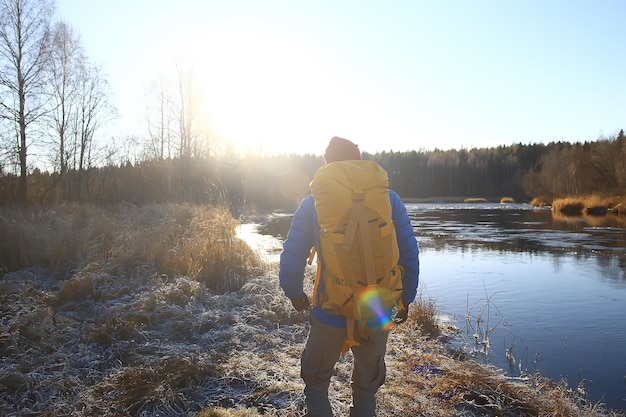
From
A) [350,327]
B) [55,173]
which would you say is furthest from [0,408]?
[55,173]

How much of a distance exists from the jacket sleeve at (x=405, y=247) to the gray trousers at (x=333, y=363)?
36 centimetres

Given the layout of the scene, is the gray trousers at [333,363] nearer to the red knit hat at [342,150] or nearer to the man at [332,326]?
the man at [332,326]

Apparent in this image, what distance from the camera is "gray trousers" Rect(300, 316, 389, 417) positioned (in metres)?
2.41

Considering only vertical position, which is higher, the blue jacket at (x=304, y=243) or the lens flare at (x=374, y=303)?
the blue jacket at (x=304, y=243)

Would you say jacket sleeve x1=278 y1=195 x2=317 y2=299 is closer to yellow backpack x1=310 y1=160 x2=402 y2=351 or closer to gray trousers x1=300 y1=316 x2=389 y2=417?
yellow backpack x1=310 y1=160 x2=402 y2=351

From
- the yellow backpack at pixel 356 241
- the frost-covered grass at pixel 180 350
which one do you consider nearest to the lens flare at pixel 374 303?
the yellow backpack at pixel 356 241

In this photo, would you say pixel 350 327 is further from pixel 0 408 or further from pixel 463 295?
pixel 463 295

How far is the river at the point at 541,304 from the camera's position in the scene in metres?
4.87

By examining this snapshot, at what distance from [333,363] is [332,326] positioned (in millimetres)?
257

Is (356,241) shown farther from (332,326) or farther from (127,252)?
(127,252)

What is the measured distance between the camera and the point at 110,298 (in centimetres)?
561

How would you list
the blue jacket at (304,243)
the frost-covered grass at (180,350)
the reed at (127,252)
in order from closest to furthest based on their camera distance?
the blue jacket at (304,243) → the frost-covered grass at (180,350) → the reed at (127,252)

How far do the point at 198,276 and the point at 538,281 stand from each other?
7.40 m

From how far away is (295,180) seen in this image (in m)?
59.8
